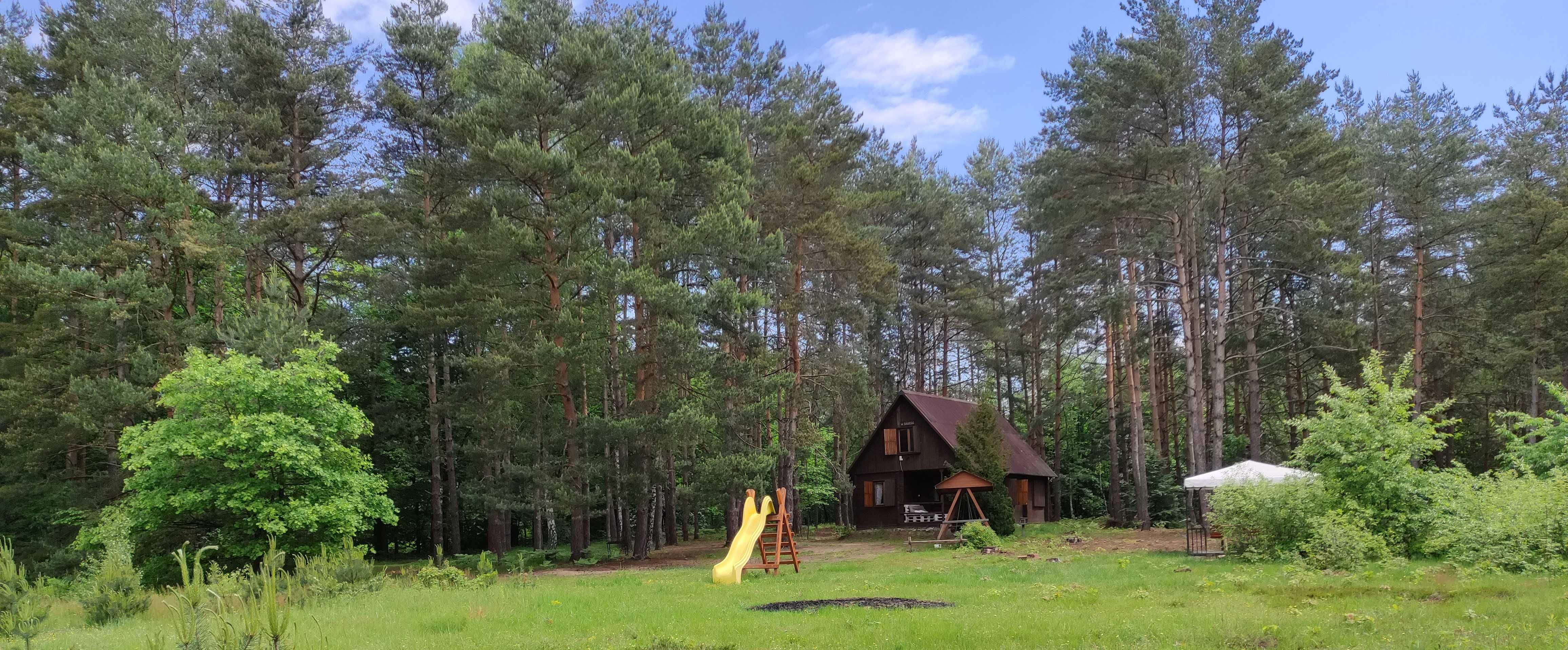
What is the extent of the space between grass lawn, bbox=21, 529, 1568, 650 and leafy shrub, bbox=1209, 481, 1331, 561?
1.05 m

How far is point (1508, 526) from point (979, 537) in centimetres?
1169

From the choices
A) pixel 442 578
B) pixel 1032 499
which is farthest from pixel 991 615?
pixel 1032 499

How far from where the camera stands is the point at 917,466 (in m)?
32.4

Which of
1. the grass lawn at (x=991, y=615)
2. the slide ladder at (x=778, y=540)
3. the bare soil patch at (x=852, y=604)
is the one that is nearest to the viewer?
the grass lawn at (x=991, y=615)

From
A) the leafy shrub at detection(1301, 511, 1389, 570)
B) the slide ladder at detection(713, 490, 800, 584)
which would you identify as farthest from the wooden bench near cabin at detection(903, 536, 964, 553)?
the leafy shrub at detection(1301, 511, 1389, 570)

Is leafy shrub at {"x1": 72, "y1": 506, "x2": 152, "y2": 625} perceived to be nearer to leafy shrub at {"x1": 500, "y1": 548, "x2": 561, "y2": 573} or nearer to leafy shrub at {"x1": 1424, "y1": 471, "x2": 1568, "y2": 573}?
leafy shrub at {"x1": 500, "y1": 548, "x2": 561, "y2": 573}

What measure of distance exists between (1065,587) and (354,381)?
24482 mm

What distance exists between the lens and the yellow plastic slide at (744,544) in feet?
49.5

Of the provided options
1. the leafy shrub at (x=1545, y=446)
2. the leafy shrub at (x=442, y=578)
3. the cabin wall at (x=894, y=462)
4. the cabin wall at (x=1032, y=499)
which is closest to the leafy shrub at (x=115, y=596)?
the leafy shrub at (x=442, y=578)

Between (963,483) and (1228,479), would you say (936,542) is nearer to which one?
(963,483)

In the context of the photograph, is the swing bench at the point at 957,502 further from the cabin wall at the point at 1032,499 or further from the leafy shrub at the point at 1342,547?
the leafy shrub at the point at 1342,547

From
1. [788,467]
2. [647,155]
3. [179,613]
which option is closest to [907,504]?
[788,467]

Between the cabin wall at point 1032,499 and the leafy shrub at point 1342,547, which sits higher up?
the leafy shrub at point 1342,547

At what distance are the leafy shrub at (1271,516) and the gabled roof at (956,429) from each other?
40.1 feet
